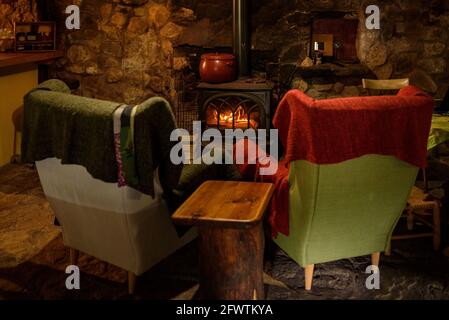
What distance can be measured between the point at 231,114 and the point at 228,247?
7.35 ft

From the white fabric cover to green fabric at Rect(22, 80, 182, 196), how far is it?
0.06 m

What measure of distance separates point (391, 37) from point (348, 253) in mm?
2638

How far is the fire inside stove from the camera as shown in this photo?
405cm

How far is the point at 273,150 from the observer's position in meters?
3.88

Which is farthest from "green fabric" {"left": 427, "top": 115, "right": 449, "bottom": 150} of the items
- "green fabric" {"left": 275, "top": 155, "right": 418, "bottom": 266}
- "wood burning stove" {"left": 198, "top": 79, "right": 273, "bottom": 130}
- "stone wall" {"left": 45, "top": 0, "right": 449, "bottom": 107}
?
"stone wall" {"left": 45, "top": 0, "right": 449, "bottom": 107}

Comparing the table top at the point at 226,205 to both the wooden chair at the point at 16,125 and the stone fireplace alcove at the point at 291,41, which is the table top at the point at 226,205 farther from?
the wooden chair at the point at 16,125

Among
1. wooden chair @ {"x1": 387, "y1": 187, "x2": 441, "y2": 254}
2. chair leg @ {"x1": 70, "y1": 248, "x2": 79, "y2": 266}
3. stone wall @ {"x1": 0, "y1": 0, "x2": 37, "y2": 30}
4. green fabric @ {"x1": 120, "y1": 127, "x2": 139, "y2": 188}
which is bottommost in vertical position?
chair leg @ {"x1": 70, "y1": 248, "x2": 79, "y2": 266}

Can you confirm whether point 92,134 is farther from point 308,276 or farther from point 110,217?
point 308,276

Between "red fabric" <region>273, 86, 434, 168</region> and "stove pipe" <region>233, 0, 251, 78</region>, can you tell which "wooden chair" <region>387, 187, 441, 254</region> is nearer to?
"red fabric" <region>273, 86, 434, 168</region>

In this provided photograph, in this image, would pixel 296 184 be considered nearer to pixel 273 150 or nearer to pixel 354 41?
pixel 273 150

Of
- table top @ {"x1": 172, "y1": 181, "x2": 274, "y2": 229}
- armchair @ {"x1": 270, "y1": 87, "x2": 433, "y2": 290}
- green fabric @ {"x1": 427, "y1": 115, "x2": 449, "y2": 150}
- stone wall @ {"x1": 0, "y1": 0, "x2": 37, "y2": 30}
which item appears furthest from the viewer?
stone wall @ {"x1": 0, "y1": 0, "x2": 37, "y2": 30}

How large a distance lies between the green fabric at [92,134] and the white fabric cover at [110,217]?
0.21 ft

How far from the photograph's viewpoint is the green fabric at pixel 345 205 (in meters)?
2.12

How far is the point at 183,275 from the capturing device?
256cm
